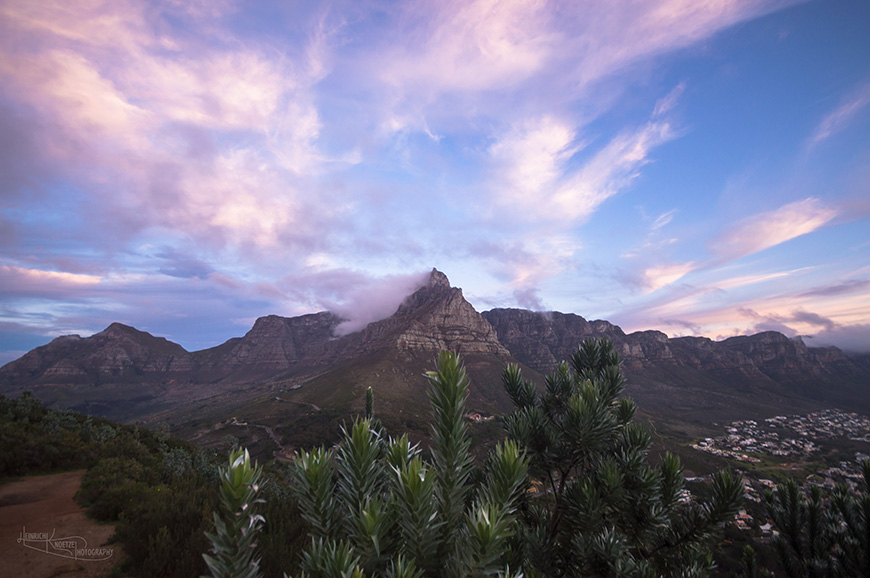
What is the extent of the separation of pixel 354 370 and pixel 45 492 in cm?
15263

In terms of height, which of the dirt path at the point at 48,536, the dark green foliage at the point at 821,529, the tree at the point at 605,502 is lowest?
the dirt path at the point at 48,536

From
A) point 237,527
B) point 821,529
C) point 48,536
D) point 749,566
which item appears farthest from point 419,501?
point 48,536

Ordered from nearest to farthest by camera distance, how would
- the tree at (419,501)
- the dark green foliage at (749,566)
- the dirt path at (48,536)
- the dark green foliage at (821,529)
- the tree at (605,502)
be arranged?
the tree at (419,501)
the tree at (605,502)
the dark green foliage at (821,529)
the dark green foliage at (749,566)
the dirt path at (48,536)

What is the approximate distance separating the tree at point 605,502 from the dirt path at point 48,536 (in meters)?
9.50

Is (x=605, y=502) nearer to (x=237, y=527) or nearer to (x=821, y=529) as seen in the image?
(x=237, y=527)

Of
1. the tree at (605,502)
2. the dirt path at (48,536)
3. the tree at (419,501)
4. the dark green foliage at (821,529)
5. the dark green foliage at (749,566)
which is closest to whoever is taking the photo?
the tree at (419,501)

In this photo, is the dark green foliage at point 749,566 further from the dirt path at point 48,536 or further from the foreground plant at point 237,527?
the dirt path at point 48,536

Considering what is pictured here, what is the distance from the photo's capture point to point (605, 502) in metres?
3.35

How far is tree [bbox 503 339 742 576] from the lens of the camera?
3193mm

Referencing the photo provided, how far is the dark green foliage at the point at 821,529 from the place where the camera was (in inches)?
177

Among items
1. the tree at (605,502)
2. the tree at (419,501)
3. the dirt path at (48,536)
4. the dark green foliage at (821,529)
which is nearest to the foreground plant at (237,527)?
the tree at (419,501)

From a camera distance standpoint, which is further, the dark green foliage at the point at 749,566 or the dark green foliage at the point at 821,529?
the dark green foliage at the point at 749,566

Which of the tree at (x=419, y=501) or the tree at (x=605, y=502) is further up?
the tree at (x=419, y=501)

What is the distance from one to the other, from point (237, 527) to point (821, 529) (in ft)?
26.4
